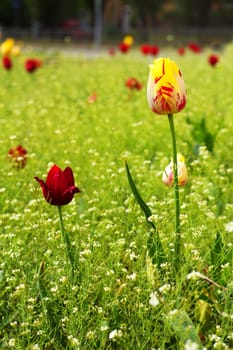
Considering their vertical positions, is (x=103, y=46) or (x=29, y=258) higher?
(x=29, y=258)

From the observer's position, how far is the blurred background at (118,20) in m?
23.7

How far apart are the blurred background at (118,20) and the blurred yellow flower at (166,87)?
19.2 meters

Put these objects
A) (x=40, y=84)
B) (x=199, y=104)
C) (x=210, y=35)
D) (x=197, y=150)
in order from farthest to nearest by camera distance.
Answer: (x=210, y=35)
(x=40, y=84)
(x=199, y=104)
(x=197, y=150)

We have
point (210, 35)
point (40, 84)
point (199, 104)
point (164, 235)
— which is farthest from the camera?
point (210, 35)

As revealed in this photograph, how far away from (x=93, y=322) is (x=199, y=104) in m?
3.96

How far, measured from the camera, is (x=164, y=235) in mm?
2389

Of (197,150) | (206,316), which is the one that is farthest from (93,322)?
(197,150)

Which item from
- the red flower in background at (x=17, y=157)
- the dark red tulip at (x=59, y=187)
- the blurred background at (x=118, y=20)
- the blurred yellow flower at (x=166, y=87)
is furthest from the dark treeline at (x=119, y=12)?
the dark red tulip at (x=59, y=187)

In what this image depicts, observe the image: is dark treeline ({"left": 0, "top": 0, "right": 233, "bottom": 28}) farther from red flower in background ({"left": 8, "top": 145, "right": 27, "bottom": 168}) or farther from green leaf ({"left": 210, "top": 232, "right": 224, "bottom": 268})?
green leaf ({"left": 210, "top": 232, "right": 224, "bottom": 268})

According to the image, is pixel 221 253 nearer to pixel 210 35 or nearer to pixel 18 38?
pixel 210 35

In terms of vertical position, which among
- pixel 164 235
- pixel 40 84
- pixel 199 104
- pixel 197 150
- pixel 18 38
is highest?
pixel 164 235

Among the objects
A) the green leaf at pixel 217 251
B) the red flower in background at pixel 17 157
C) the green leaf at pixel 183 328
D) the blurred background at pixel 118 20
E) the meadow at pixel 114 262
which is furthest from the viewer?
the blurred background at pixel 118 20

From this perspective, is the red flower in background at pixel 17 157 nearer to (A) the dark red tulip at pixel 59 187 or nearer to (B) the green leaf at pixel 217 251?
(A) the dark red tulip at pixel 59 187

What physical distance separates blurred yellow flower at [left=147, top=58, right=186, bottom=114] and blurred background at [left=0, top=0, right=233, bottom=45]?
19.2 meters
